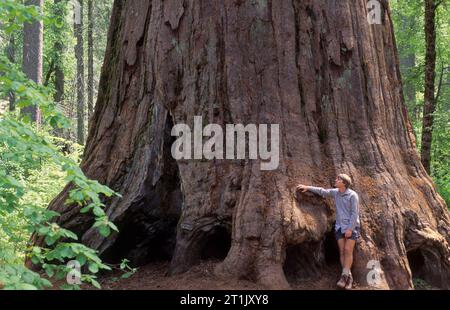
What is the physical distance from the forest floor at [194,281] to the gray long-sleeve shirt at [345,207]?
2.13ft

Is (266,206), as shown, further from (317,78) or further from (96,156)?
(96,156)

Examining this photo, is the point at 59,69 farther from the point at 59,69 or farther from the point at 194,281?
the point at 194,281

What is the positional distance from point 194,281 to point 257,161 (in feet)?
5.00

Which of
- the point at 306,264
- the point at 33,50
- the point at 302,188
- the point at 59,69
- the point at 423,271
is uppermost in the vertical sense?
the point at 59,69

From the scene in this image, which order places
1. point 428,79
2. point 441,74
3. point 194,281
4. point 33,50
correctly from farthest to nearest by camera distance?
point 441,74 < point 33,50 < point 428,79 < point 194,281

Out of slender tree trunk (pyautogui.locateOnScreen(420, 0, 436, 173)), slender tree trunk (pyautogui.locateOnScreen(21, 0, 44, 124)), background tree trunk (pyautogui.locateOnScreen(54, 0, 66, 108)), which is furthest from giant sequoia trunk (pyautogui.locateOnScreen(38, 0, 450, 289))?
background tree trunk (pyautogui.locateOnScreen(54, 0, 66, 108))

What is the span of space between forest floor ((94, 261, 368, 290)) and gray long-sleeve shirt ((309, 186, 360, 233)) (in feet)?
2.13

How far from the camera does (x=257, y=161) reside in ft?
19.7

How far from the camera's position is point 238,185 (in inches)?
239

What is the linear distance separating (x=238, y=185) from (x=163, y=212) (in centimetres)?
123

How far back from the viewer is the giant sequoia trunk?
19.5ft

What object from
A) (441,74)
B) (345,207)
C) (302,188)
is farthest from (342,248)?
(441,74)

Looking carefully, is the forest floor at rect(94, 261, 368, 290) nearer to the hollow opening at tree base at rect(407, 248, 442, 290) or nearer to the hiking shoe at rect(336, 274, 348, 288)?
the hiking shoe at rect(336, 274, 348, 288)
